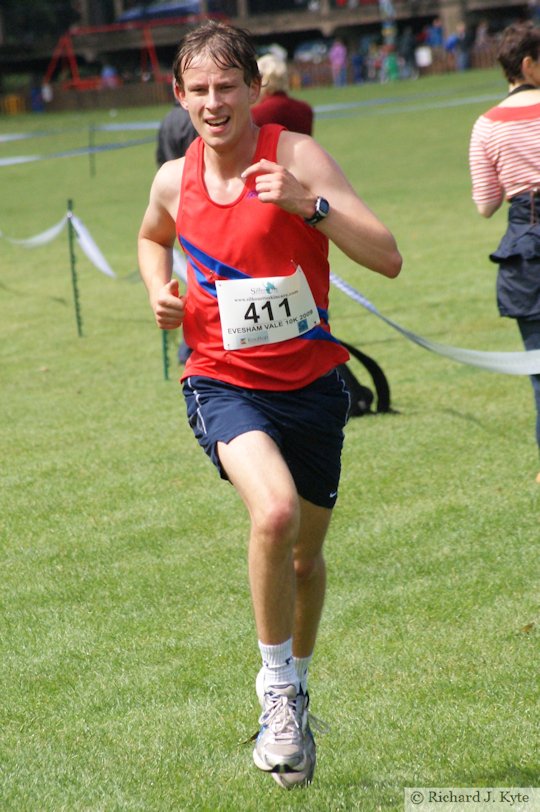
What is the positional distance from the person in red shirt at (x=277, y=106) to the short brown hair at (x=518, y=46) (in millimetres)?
2047

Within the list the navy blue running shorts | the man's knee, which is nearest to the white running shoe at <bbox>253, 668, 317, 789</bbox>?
the man's knee

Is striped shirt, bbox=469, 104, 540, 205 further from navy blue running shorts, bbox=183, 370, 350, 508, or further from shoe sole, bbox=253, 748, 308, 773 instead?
shoe sole, bbox=253, 748, 308, 773

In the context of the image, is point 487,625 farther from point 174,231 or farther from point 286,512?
point 174,231

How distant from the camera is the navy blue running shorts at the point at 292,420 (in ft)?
12.3

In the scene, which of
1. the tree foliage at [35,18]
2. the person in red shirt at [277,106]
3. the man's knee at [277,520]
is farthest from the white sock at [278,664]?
the tree foliage at [35,18]

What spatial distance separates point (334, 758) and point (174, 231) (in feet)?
5.86

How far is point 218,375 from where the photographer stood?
3.86 metres

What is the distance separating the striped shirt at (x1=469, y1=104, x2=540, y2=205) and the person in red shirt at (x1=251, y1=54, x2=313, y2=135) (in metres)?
2.04

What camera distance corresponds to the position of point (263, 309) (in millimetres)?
3734

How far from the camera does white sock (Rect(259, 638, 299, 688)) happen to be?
3637 millimetres

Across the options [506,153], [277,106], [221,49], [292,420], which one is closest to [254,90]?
[221,49]

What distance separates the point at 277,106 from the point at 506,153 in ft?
7.58

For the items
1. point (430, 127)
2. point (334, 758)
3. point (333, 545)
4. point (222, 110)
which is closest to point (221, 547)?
point (333, 545)

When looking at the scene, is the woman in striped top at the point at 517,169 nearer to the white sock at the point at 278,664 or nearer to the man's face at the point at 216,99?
the man's face at the point at 216,99
